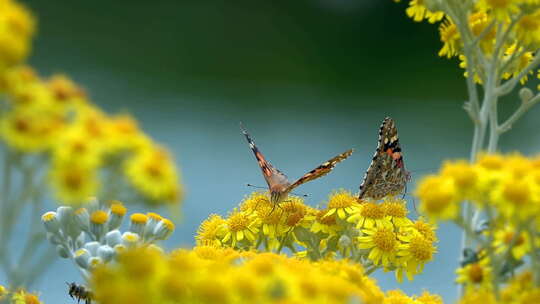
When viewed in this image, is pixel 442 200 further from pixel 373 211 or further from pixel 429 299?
pixel 373 211

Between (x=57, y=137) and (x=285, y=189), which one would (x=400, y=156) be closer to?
(x=285, y=189)

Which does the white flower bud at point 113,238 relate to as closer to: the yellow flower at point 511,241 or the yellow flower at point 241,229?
the yellow flower at point 241,229

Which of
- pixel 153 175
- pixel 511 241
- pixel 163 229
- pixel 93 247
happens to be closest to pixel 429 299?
pixel 511 241

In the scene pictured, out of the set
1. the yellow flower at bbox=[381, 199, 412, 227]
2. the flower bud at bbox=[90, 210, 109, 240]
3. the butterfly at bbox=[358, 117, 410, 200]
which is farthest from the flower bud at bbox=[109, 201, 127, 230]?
the butterfly at bbox=[358, 117, 410, 200]

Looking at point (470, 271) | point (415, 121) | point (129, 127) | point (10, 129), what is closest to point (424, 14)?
point (470, 271)

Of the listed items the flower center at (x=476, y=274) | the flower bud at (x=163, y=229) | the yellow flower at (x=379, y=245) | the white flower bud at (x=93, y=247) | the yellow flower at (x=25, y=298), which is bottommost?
the flower center at (x=476, y=274)

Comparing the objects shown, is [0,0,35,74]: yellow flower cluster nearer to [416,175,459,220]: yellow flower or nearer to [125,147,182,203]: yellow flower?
[125,147,182,203]: yellow flower

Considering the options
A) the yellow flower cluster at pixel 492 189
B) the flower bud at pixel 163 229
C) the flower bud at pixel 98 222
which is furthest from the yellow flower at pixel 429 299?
the flower bud at pixel 98 222
